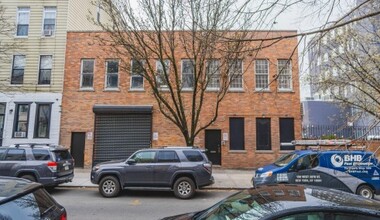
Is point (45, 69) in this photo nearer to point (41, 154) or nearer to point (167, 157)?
point (41, 154)

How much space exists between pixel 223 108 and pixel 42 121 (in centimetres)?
1210

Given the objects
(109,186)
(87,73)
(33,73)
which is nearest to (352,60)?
(109,186)

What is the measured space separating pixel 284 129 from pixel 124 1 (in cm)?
1265

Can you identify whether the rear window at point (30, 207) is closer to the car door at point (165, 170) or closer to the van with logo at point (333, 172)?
the car door at point (165, 170)

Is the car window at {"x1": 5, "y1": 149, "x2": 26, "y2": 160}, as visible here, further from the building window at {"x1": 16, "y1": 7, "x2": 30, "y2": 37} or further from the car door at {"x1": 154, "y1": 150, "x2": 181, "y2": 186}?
the building window at {"x1": 16, "y1": 7, "x2": 30, "y2": 37}

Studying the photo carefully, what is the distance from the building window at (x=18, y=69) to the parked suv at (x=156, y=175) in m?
12.9

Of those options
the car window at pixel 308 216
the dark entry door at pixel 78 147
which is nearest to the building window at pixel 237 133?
the dark entry door at pixel 78 147

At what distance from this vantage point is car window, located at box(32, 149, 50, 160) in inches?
453

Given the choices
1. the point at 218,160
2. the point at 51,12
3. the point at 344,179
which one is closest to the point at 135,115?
the point at 218,160

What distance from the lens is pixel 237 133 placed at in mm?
19578

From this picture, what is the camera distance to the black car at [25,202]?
129 inches

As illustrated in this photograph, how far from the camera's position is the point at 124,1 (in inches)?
531

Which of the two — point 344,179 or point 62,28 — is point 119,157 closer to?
point 62,28

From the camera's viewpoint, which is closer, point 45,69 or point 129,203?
point 129,203
